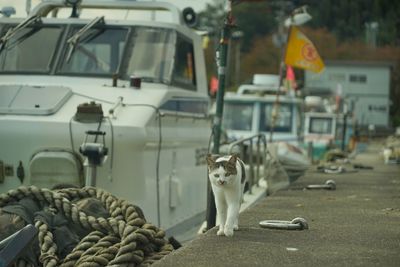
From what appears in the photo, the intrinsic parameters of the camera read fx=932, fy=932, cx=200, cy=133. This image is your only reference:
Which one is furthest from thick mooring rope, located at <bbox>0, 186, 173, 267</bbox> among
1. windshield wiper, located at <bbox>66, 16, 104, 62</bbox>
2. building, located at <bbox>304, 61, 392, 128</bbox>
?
building, located at <bbox>304, 61, 392, 128</bbox>

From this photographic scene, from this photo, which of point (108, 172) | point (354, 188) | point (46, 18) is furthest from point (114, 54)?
point (354, 188)

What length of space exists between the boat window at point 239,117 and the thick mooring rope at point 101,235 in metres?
15.1

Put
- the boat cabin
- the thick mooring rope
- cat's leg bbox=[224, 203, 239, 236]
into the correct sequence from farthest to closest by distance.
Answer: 1. the boat cabin
2. cat's leg bbox=[224, 203, 239, 236]
3. the thick mooring rope

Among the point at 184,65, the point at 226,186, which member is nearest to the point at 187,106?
the point at 184,65

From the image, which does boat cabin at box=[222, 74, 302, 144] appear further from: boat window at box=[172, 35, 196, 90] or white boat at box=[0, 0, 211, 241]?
boat window at box=[172, 35, 196, 90]

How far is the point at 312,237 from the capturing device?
660cm

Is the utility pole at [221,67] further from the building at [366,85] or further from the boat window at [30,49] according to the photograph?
the building at [366,85]

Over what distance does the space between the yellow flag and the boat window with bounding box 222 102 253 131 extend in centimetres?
569

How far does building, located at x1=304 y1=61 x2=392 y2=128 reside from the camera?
2440 inches

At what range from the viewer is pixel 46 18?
Result: 405 inches

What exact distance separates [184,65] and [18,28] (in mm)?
1950

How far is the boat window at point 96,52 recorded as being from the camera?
9.91 meters

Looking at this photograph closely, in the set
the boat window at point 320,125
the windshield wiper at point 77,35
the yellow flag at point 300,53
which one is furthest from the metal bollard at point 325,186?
the boat window at point 320,125

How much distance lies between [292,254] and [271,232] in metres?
0.98
